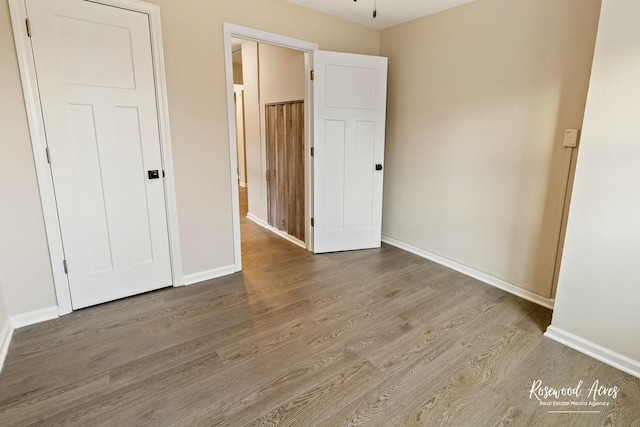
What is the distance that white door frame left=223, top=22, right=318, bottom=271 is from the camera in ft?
9.08

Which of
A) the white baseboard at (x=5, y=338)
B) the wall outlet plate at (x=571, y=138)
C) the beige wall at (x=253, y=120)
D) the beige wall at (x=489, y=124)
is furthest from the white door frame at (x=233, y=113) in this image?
the wall outlet plate at (x=571, y=138)

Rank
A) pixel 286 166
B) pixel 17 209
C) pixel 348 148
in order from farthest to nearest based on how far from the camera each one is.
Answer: pixel 286 166 → pixel 348 148 → pixel 17 209

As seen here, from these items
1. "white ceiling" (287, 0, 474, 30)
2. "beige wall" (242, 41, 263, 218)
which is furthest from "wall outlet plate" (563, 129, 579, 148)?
"beige wall" (242, 41, 263, 218)

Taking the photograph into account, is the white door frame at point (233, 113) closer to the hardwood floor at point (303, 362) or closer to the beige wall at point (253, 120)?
the hardwood floor at point (303, 362)

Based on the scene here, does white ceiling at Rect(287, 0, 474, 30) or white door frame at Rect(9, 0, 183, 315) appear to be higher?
white ceiling at Rect(287, 0, 474, 30)

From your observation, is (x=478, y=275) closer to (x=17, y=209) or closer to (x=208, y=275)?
(x=208, y=275)

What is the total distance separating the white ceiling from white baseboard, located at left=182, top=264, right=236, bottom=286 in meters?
2.49

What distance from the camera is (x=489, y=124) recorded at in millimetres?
2830

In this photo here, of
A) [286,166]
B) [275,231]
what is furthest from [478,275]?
[275,231]

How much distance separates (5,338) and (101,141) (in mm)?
1363

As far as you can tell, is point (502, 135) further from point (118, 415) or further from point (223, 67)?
point (118, 415)

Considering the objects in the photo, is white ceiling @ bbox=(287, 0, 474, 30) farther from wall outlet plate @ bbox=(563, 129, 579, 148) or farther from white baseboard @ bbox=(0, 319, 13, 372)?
white baseboard @ bbox=(0, 319, 13, 372)

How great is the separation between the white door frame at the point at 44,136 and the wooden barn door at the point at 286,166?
1.49 meters

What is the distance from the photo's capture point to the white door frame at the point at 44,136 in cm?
203
